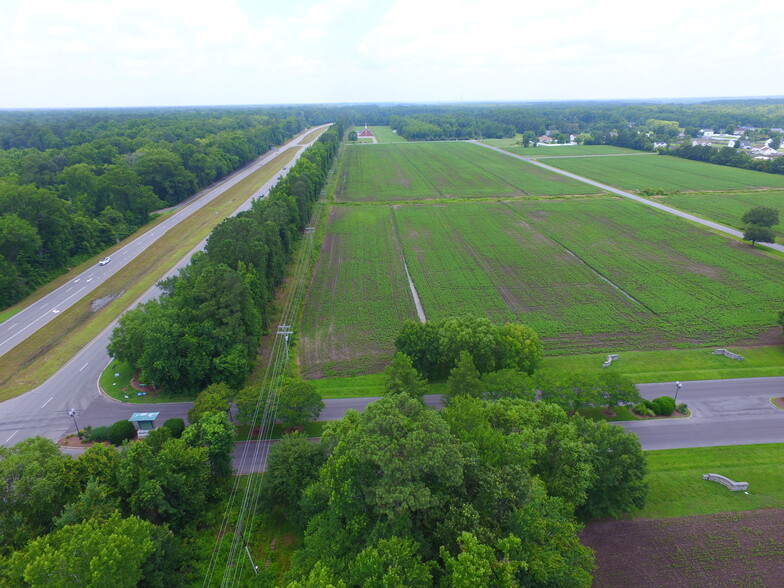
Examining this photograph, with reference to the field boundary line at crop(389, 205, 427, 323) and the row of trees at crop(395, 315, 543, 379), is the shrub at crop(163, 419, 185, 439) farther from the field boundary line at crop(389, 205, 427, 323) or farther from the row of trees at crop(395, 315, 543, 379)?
the field boundary line at crop(389, 205, 427, 323)

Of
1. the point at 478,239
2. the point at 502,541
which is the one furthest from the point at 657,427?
the point at 478,239

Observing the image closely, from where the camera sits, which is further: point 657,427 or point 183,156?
point 183,156

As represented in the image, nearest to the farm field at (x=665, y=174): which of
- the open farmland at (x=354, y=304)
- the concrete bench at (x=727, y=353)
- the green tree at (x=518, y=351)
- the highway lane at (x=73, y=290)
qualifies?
the open farmland at (x=354, y=304)

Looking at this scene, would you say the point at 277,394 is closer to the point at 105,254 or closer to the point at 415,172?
the point at 105,254

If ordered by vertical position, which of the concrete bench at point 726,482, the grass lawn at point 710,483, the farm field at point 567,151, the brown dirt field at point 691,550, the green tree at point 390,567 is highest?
the farm field at point 567,151

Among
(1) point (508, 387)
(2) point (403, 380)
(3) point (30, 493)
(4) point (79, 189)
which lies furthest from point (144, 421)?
(4) point (79, 189)

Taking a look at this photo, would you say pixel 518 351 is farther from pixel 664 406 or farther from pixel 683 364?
pixel 683 364

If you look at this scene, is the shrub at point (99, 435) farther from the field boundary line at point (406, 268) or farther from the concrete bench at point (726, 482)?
the concrete bench at point (726, 482)
